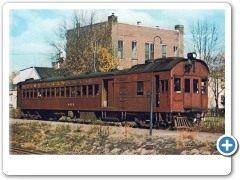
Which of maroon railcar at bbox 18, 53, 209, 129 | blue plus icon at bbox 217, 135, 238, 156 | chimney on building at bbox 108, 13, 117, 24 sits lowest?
blue plus icon at bbox 217, 135, 238, 156

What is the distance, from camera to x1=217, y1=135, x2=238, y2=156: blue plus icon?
633 centimetres

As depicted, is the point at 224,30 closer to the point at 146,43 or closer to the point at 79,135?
the point at 146,43

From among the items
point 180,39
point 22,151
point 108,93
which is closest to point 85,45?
point 108,93

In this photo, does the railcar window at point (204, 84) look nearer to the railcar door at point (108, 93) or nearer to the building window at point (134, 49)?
the building window at point (134, 49)

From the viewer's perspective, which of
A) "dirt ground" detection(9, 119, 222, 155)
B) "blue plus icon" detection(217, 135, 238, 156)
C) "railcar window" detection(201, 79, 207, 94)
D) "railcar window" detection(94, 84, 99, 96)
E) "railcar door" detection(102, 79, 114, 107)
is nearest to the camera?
"blue plus icon" detection(217, 135, 238, 156)

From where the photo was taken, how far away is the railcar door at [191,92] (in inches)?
274

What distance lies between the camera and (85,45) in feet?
23.2

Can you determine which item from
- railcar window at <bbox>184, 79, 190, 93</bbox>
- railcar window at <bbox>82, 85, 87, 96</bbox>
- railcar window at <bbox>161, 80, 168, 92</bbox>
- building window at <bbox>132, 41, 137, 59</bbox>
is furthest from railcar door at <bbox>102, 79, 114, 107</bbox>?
railcar window at <bbox>184, 79, 190, 93</bbox>

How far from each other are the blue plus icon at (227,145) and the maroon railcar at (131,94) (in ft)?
1.83

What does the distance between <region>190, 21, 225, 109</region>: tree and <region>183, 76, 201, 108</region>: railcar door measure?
0.24m

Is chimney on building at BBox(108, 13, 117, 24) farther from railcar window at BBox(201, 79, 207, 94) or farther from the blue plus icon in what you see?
the blue plus icon
